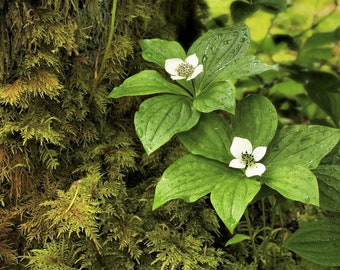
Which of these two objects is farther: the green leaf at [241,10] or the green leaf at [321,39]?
the green leaf at [321,39]

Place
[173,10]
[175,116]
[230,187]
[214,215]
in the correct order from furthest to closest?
[173,10] → [214,215] → [175,116] → [230,187]

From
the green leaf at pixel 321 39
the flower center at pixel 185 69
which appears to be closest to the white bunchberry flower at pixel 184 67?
the flower center at pixel 185 69

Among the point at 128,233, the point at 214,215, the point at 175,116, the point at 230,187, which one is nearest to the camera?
the point at 230,187

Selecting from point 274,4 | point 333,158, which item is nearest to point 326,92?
point 274,4

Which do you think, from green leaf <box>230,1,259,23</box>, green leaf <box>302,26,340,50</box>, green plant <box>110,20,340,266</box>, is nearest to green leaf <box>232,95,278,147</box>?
green plant <box>110,20,340,266</box>

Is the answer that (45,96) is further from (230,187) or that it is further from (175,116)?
(230,187)

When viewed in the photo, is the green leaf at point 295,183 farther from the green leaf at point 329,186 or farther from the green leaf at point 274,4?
the green leaf at point 274,4

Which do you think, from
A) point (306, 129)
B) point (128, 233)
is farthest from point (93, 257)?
point (306, 129)
